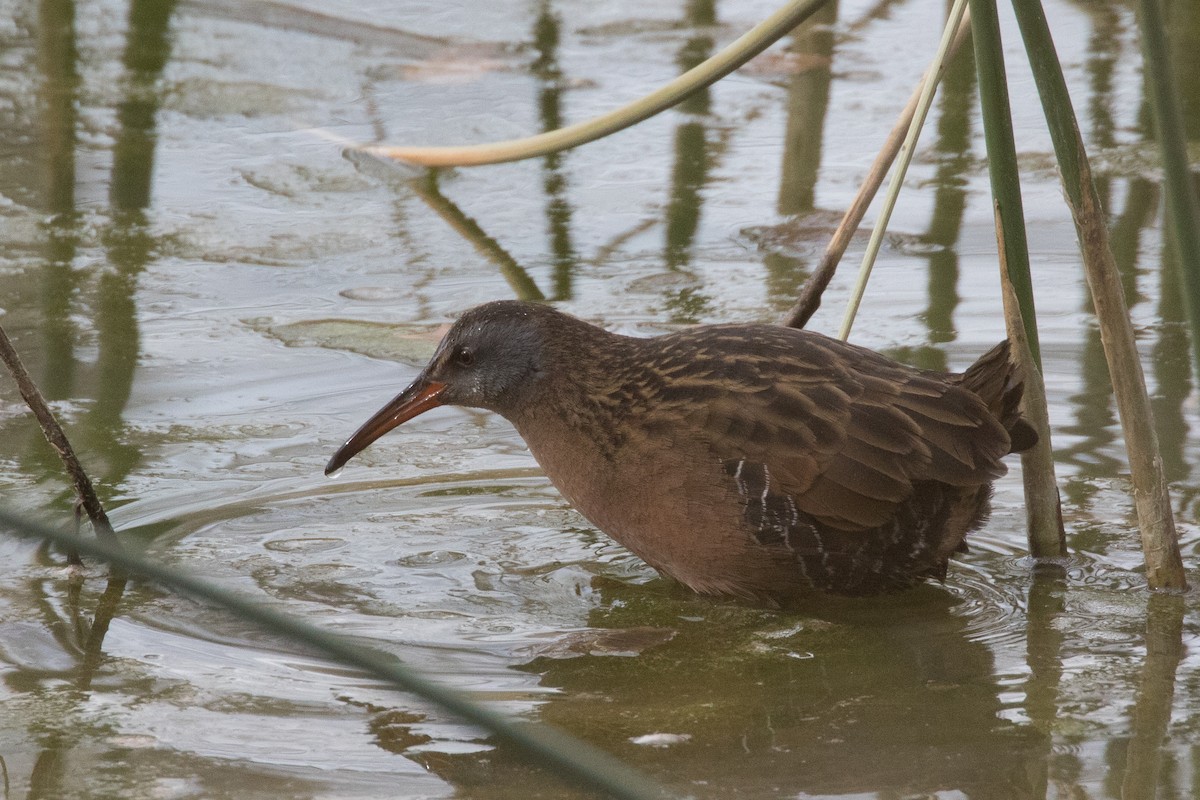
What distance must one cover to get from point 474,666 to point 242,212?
3448mm

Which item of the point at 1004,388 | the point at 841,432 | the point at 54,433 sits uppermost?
the point at 1004,388

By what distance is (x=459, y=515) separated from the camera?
4.18 meters

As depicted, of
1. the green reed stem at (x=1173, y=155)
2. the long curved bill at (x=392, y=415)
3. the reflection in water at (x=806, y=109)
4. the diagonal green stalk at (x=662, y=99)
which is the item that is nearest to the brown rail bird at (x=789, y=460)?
the long curved bill at (x=392, y=415)

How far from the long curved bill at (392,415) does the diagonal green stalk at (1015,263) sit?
4.77ft

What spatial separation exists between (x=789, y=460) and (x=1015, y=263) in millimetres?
649

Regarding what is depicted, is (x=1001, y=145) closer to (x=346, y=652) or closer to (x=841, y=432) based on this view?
(x=841, y=432)

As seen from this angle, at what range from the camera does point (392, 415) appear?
4.12 metres

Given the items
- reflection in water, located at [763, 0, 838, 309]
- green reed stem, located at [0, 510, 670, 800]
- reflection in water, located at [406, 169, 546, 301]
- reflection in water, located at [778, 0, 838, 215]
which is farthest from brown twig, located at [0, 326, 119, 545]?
reflection in water, located at [778, 0, 838, 215]

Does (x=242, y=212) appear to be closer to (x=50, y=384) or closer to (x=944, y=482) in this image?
(x=50, y=384)

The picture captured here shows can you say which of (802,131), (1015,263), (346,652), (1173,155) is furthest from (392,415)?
(802,131)

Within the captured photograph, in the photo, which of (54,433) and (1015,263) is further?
(54,433)

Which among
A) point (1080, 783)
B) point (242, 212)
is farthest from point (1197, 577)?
point (242, 212)

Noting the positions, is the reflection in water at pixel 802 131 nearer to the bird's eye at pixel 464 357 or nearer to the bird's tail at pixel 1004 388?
the bird's eye at pixel 464 357

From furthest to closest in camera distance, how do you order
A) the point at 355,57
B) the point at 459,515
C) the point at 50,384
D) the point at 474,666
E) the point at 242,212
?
the point at 355,57 < the point at 242,212 < the point at 50,384 < the point at 459,515 < the point at 474,666
